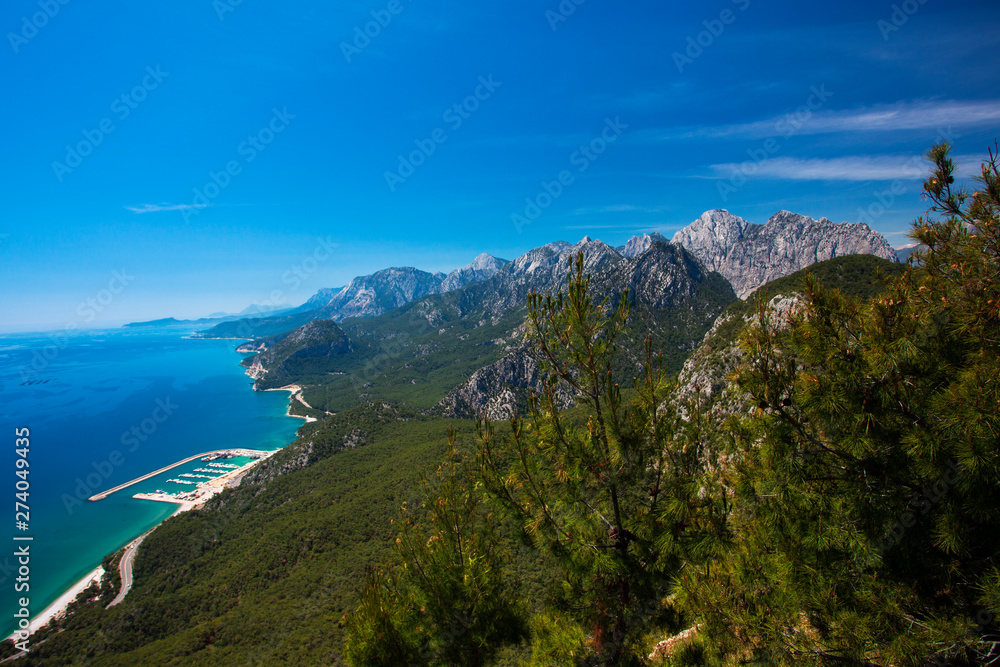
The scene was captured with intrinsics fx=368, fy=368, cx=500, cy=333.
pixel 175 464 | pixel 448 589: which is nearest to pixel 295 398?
pixel 175 464

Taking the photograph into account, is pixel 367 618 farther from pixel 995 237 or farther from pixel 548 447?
pixel 995 237

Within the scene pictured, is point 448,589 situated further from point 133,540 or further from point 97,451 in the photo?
point 97,451

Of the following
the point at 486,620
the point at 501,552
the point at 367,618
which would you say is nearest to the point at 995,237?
the point at 501,552

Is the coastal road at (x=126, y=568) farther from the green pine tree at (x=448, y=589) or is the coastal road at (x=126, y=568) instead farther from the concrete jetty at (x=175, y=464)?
the green pine tree at (x=448, y=589)

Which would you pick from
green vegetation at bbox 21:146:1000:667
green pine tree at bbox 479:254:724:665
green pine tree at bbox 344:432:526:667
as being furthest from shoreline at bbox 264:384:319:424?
green pine tree at bbox 479:254:724:665

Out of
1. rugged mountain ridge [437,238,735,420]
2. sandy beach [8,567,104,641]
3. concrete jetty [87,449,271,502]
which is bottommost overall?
sandy beach [8,567,104,641]

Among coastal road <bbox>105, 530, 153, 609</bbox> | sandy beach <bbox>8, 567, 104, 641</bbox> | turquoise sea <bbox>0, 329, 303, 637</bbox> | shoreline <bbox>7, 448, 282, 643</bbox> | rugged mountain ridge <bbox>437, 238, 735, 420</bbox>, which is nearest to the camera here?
sandy beach <bbox>8, 567, 104, 641</bbox>

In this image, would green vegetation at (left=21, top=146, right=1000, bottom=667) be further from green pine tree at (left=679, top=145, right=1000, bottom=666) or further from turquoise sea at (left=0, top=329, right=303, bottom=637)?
turquoise sea at (left=0, top=329, right=303, bottom=637)
